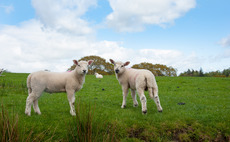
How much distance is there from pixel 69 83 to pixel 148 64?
4061 centimetres

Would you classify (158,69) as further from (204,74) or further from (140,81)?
(140,81)

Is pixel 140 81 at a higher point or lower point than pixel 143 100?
higher

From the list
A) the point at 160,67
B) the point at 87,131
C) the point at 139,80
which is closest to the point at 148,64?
the point at 160,67

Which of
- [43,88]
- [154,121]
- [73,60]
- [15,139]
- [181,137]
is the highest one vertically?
[73,60]

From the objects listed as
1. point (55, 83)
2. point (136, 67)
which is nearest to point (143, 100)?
point (55, 83)

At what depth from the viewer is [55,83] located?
7.88 metres

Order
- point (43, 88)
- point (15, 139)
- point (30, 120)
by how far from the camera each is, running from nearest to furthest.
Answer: point (15, 139) → point (30, 120) → point (43, 88)

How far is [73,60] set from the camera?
26.2ft

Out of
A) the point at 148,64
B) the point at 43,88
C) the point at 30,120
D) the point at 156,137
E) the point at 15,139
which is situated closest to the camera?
the point at 15,139

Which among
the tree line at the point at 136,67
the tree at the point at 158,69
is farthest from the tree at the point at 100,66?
the tree at the point at 158,69

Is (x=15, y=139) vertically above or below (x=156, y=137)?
above

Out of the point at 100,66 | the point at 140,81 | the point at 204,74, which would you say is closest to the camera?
the point at 140,81

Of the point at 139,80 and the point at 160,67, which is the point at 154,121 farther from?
the point at 160,67

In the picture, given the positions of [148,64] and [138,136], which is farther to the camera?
[148,64]
